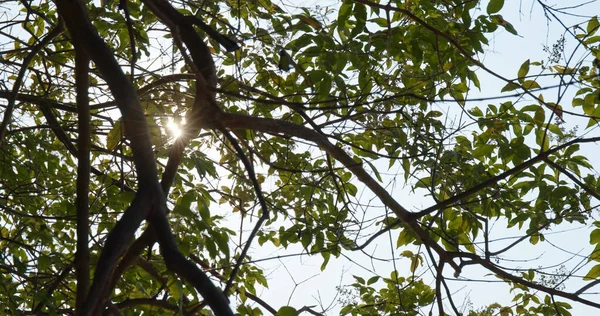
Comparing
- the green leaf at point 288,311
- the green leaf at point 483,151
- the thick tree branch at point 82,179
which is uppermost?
the green leaf at point 483,151

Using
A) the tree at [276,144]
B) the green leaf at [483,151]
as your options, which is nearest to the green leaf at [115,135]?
the tree at [276,144]

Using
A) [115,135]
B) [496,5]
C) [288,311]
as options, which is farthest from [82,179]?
[496,5]

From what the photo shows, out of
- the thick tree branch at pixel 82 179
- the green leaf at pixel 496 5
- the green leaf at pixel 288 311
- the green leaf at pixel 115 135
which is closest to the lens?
the green leaf at pixel 288 311

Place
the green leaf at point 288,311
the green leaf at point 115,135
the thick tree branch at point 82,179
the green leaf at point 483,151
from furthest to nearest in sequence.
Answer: the green leaf at point 483,151 < the green leaf at point 115,135 < the thick tree branch at point 82,179 < the green leaf at point 288,311

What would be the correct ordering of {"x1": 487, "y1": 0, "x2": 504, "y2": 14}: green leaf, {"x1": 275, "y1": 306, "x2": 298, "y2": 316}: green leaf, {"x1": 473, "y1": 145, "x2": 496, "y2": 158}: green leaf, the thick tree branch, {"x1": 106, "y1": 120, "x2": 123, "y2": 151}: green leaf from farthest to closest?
{"x1": 473, "y1": 145, "x2": 496, "y2": 158}: green leaf → {"x1": 487, "y1": 0, "x2": 504, "y2": 14}: green leaf → {"x1": 106, "y1": 120, "x2": 123, "y2": 151}: green leaf → the thick tree branch → {"x1": 275, "y1": 306, "x2": 298, "y2": 316}: green leaf

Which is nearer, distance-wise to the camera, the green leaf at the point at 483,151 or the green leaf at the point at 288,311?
the green leaf at the point at 288,311

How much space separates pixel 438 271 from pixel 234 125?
2.76 feet

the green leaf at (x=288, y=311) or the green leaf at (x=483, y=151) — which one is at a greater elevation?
the green leaf at (x=483, y=151)

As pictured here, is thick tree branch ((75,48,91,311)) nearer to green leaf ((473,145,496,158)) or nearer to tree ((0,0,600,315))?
tree ((0,0,600,315))

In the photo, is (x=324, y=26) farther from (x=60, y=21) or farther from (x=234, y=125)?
(x=60, y=21)

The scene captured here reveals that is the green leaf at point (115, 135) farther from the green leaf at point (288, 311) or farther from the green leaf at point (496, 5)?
the green leaf at point (496, 5)

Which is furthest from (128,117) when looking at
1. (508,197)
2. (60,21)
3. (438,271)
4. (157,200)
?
(508,197)

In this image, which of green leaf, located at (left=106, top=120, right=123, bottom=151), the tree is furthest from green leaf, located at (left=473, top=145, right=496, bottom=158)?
green leaf, located at (left=106, top=120, right=123, bottom=151)

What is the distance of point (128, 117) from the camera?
1.75 metres
